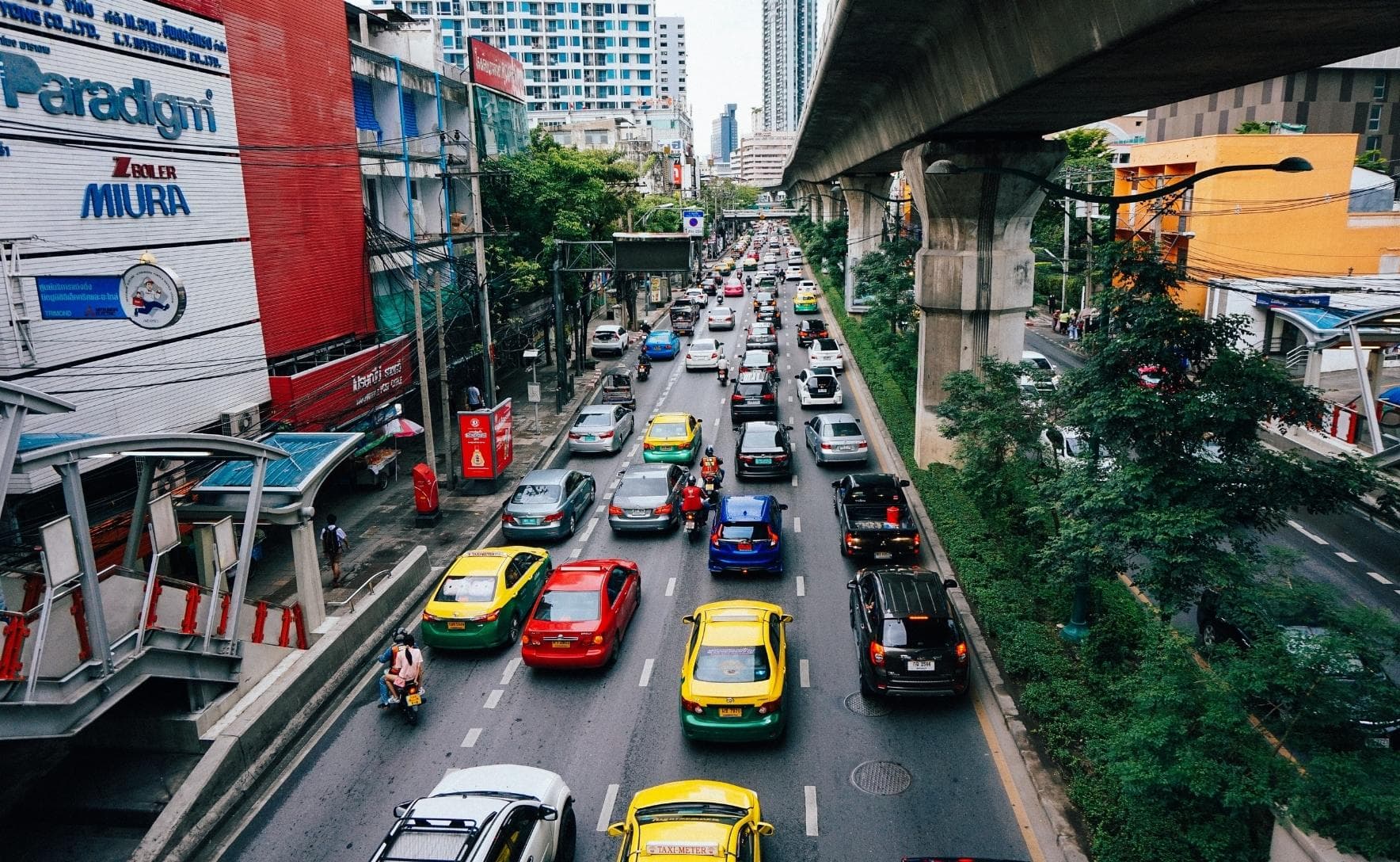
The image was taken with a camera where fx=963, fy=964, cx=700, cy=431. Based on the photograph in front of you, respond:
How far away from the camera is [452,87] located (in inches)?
1379

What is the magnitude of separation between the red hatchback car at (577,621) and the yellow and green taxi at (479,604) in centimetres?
89

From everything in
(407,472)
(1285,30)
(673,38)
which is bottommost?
(407,472)

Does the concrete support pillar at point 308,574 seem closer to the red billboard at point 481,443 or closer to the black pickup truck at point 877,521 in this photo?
the red billboard at point 481,443

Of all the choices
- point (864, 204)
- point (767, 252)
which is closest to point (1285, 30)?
point (864, 204)

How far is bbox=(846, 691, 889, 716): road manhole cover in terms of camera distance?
13.9 meters

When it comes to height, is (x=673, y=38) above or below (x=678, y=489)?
above

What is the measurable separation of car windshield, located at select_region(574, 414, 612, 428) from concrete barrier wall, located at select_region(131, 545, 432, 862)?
11849mm

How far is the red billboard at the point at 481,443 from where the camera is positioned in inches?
1007

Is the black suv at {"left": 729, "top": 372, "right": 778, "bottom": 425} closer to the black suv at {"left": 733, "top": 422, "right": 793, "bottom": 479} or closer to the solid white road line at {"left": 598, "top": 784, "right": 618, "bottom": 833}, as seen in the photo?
the black suv at {"left": 733, "top": 422, "right": 793, "bottom": 479}

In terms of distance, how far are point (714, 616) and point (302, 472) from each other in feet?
24.1

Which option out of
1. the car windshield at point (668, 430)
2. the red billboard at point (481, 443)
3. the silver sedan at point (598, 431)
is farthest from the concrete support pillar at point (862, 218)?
the red billboard at point (481, 443)

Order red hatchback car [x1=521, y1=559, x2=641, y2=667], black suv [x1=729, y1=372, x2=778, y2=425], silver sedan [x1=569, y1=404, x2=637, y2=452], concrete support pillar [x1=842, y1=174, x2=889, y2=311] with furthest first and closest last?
1. concrete support pillar [x1=842, y1=174, x2=889, y2=311]
2. black suv [x1=729, y1=372, x2=778, y2=425]
3. silver sedan [x1=569, y1=404, x2=637, y2=452]
4. red hatchback car [x1=521, y1=559, x2=641, y2=667]

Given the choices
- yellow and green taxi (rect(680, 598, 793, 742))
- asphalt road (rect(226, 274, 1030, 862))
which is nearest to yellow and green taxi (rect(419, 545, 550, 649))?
asphalt road (rect(226, 274, 1030, 862))

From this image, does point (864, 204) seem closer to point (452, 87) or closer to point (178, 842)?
point (452, 87)
